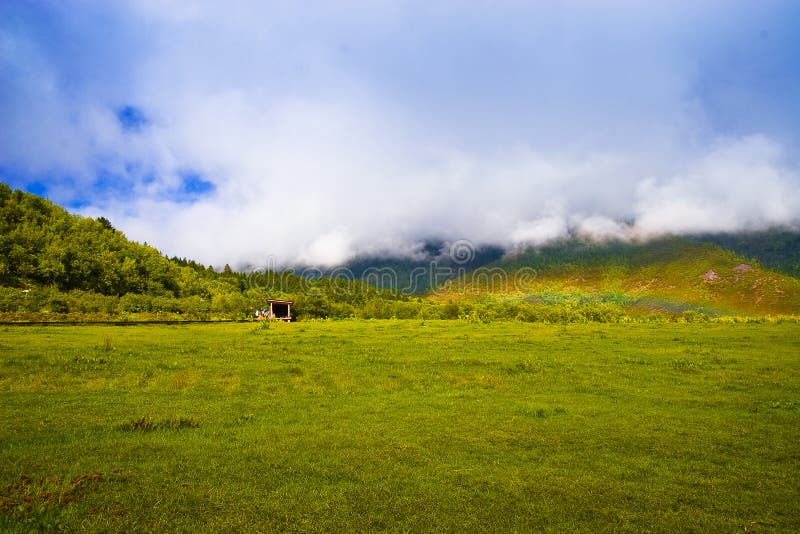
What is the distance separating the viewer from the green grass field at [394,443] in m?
7.99

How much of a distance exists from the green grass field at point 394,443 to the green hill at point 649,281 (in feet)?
304

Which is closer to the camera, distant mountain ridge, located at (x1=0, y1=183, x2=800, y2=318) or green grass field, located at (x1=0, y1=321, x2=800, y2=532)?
green grass field, located at (x1=0, y1=321, x2=800, y2=532)

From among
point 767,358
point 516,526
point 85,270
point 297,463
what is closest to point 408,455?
point 297,463

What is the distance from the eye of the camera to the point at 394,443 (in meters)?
12.0

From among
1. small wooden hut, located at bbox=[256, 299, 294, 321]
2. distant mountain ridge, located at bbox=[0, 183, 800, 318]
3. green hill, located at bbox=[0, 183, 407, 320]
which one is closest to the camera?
green hill, located at bbox=[0, 183, 407, 320]

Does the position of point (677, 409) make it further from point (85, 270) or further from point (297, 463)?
point (85, 270)

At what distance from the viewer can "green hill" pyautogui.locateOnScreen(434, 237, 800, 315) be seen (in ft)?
312

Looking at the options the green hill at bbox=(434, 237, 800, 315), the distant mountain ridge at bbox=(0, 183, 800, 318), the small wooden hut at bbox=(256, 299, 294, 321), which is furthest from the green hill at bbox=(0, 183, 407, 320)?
the green hill at bbox=(434, 237, 800, 315)

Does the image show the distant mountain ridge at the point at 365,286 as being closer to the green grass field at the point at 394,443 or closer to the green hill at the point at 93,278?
the green hill at the point at 93,278

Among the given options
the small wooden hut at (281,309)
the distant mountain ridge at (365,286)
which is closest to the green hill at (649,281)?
the distant mountain ridge at (365,286)

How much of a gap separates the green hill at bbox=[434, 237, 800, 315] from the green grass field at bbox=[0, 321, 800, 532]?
9271cm

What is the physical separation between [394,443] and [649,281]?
144855 mm

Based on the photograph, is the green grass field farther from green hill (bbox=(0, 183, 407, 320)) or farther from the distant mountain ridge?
the distant mountain ridge

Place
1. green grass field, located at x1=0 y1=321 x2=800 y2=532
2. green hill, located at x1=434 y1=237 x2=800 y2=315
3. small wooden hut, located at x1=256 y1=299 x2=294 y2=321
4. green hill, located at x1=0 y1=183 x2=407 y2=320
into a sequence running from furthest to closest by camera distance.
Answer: small wooden hut, located at x1=256 y1=299 x2=294 y2=321, green hill, located at x1=434 y1=237 x2=800 y2=315, green hill, located at x1=0 y1=183 x2=407 y2=320, green grass field, located at x1=0 y1=321 x2=800 y2=532
